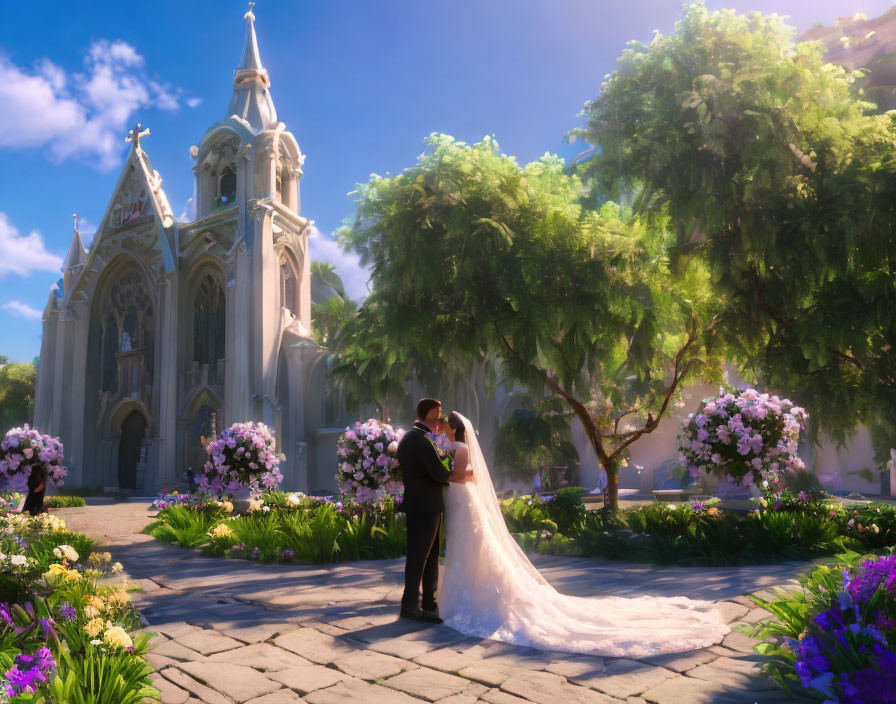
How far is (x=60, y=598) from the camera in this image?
4.79 metres

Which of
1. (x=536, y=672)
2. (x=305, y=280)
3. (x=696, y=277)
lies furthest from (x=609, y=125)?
(x=305, y=280)

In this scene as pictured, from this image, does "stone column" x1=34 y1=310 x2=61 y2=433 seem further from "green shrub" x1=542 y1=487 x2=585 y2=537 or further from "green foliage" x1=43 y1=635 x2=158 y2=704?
"green foliage" x1=43 y1=635 x2=158 y2=704

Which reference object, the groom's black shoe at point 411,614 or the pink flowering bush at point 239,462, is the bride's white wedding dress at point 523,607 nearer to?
the groom's black shoe at point 411,614

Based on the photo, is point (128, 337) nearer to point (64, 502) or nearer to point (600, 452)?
point (64, 502)

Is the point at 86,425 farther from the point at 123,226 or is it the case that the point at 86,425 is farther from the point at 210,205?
the point at 210,205

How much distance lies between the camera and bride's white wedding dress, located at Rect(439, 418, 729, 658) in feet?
16.2

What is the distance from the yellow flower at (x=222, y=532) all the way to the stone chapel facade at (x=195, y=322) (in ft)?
61.1

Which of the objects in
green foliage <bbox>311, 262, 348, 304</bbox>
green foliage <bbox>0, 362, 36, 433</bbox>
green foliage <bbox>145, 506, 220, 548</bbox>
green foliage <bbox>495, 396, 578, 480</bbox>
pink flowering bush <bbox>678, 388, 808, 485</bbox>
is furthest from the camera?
green foliage <bbox>0, 362, 36, 433</bbox>

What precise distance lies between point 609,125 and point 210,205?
2730 cm

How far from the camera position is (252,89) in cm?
3522

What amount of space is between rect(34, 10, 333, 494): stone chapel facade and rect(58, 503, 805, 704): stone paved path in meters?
23.3

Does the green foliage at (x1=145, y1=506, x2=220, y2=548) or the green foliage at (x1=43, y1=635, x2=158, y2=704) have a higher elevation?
the green foliage at (x1=145, y1=506, x2=220, y2=548)

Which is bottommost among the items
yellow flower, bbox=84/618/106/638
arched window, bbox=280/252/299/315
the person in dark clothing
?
yellow flower, bbox=84/618/106/638

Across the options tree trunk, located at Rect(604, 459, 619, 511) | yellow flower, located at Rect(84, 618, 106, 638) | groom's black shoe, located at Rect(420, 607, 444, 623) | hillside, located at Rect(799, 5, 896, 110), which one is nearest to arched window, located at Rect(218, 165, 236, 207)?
tree trunk, located at Rect(604, 459, 619, 511)
